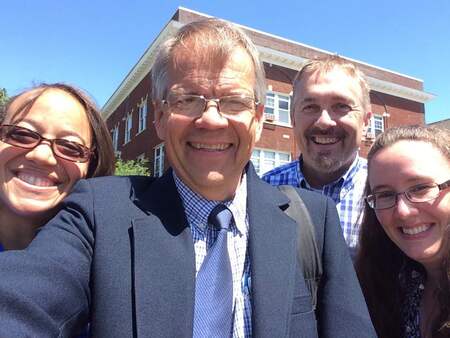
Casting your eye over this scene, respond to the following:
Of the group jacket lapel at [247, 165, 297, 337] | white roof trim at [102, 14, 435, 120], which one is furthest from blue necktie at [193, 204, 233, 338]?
white roof trim at [102, 14, 435, 120]

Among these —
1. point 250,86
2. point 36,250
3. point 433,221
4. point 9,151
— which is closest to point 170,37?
point 250,86

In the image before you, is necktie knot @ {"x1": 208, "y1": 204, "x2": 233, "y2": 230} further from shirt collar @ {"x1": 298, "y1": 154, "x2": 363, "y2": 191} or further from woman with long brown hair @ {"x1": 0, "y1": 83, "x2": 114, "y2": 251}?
shirt collar @ {"x1": 298, "y1": 154, "x2": 363, "y2": 191}

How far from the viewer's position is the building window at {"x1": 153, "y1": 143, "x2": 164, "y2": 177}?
68.9 feet

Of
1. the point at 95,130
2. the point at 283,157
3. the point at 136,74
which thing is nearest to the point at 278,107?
the point at 283,157

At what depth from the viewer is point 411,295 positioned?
2617 mm

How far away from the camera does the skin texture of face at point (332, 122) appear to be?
351 cm

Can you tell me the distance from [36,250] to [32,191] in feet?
2.48

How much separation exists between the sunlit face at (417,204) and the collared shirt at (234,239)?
106 centimetres

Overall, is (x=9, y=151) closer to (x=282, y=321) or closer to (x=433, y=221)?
(x=282, y=321)

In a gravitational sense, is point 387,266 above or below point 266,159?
below

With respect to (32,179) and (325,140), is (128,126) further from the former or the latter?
(32,179)

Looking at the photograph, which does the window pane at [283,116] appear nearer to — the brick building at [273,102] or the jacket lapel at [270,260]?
the brick building at [273,102]

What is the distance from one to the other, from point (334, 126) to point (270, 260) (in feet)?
6.83

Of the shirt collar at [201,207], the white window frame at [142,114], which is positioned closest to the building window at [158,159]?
the white window frame at [142,114]
